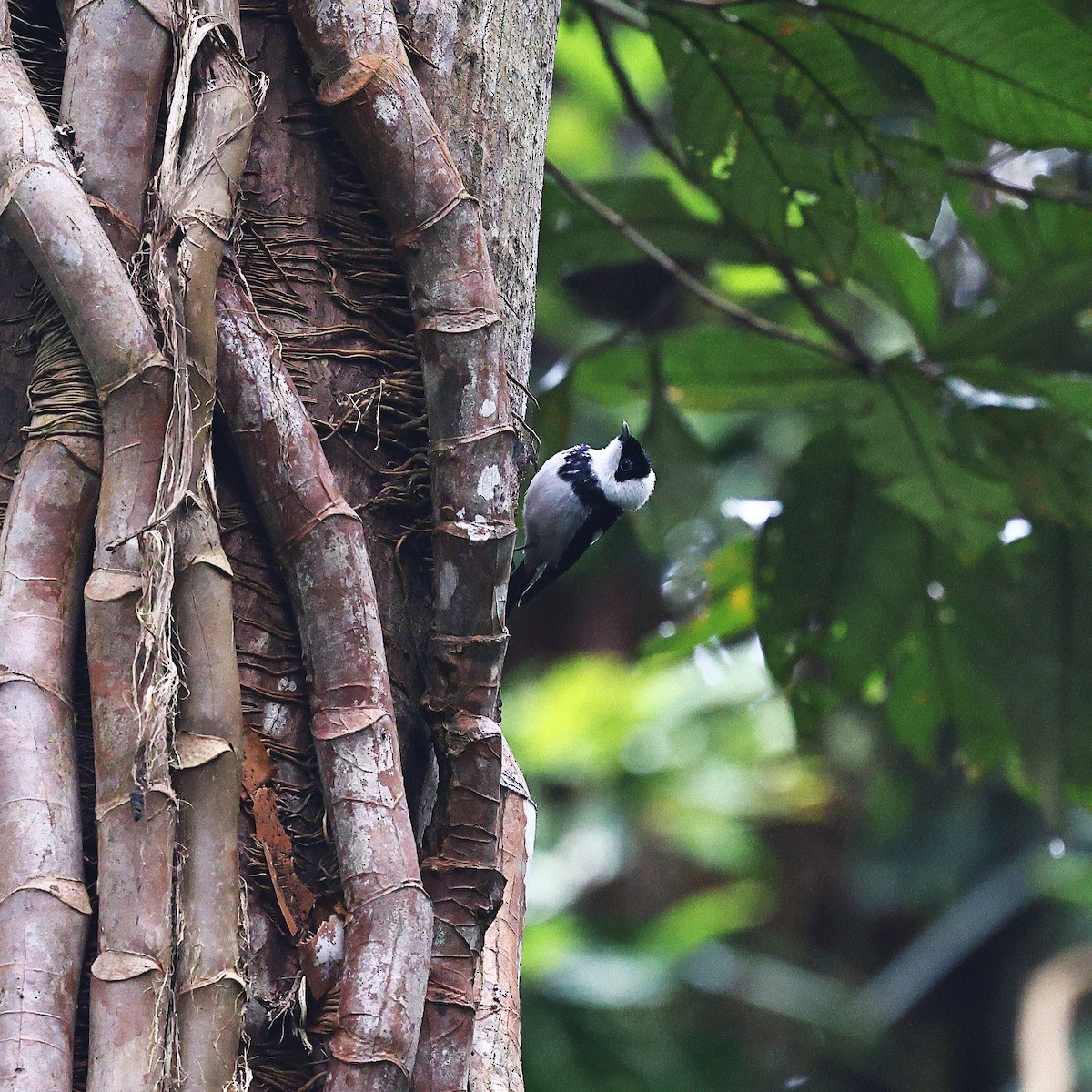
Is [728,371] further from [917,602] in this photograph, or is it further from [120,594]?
[120,594]

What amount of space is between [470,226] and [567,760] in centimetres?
654

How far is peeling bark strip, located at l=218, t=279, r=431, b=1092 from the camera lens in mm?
1730

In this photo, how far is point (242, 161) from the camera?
196cm

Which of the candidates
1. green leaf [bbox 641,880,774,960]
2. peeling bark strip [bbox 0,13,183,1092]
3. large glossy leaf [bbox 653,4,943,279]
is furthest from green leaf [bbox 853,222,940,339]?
green leaf [bbox 641,880,774,960]

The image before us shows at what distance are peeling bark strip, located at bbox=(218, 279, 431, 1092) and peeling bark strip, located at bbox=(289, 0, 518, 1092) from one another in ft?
0.38

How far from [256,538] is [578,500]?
3.18m

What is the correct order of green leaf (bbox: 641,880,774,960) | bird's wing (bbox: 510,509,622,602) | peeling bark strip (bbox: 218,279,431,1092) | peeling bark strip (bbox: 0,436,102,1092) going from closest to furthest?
peeling bark strip (bbox: 0,436,102,1092), peeling bark strip (bbox: 218,279,431,1092), bird's wing (bbox: 510,509,622,602), green leaf (bbox: 641,880,774,960)

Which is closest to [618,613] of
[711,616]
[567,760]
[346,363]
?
[567,760]

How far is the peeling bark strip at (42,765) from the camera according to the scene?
159 centimetres

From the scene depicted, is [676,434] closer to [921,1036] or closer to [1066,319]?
[1066,319]

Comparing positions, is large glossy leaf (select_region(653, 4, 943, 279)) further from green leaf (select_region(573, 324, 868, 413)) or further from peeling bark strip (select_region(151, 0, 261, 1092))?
peeling bark strip (select_region(151, 0, 261, 1092))

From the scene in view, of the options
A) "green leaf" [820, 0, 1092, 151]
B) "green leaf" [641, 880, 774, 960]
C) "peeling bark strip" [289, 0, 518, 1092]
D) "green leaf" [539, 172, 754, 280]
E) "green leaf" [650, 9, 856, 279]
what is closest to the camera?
"peeling bark strip" [289, 0, 518, 1092]

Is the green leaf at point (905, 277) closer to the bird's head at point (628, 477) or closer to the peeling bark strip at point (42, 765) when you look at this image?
the bird's head at point (628, 477)

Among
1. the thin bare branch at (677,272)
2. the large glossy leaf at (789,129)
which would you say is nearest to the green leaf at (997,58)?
the large glossy leaf at (789,129)
